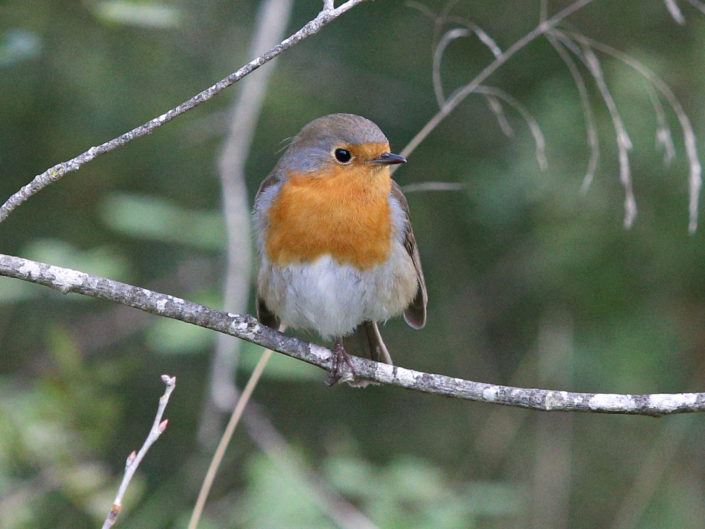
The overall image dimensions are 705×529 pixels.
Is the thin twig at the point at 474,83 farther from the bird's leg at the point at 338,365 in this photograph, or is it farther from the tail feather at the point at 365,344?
the tail feather at the point at 365,344

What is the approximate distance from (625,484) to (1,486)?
11.6 feet

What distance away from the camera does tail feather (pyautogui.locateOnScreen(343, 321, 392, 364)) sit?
4.52 m

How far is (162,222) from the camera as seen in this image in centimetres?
442

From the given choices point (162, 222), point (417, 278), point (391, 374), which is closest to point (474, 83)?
point (417, 278)

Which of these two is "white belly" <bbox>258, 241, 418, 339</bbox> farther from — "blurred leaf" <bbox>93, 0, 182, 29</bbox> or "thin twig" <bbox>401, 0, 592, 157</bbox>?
"blurred leaf" <bbox>93, 0, 182, 29</bbox>

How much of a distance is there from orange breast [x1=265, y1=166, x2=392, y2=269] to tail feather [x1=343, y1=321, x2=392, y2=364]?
0.69 metres

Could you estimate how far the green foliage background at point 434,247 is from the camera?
529 centimetres

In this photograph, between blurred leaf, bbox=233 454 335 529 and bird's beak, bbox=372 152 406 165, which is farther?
blurred leaf, bbox=233 454 335 529

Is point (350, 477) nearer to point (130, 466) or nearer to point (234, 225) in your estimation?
point (234, 225)

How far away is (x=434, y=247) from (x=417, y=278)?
1.85 metres

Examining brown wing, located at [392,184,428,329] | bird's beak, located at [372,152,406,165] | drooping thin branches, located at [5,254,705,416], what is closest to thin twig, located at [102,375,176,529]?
drooping thin branches, located at [5,254,705,416]

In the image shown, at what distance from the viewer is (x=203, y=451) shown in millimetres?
5043

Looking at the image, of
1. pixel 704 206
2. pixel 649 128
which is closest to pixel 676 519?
pixel 704 206

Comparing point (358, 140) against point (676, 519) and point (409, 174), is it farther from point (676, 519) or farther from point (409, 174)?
point (676, 519)
